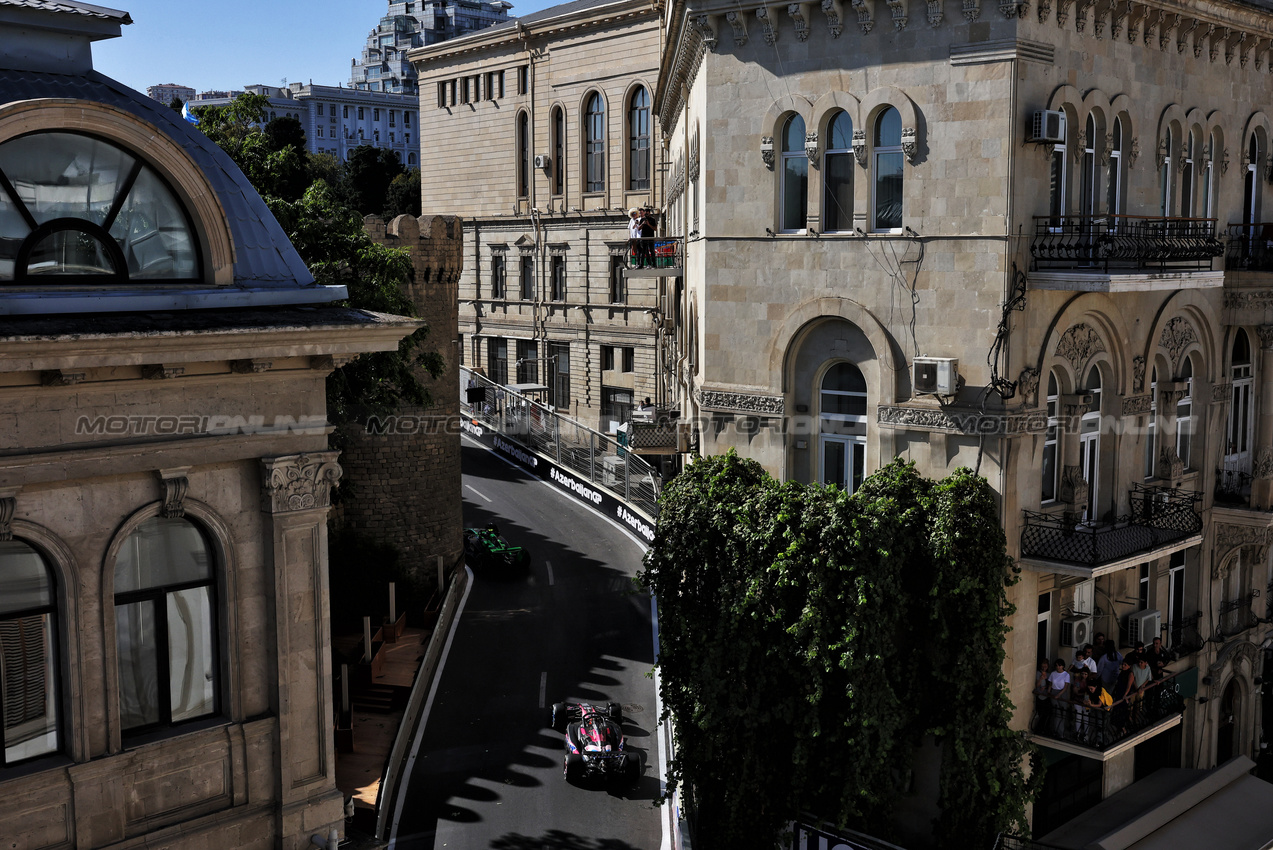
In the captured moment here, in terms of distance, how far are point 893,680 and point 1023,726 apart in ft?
Result: 13.0

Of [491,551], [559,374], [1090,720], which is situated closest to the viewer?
[1090,720]

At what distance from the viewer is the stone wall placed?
3838cm

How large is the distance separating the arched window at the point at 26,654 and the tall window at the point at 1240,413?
2545 centimetres

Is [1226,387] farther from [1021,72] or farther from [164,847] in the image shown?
[164,847]

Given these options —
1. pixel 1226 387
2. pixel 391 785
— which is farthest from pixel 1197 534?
pixel 391 785

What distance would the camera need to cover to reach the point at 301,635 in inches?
532

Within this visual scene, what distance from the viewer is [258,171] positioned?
29.3 meters

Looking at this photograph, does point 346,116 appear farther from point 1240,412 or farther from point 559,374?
point 1240,412

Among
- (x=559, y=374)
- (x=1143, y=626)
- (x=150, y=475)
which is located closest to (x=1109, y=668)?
(x=1143, y=626)

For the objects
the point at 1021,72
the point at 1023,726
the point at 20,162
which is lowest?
the point at 1023,726

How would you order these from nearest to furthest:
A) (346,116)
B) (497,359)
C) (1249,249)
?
(1249,249) < (497,359) < (346,116)

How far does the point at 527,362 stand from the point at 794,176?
40781 mm

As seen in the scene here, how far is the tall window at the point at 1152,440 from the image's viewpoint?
83.0 ft

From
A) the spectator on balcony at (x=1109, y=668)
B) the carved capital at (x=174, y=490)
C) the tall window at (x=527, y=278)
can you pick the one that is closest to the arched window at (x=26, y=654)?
the carved capital at (x=174, y=490)
